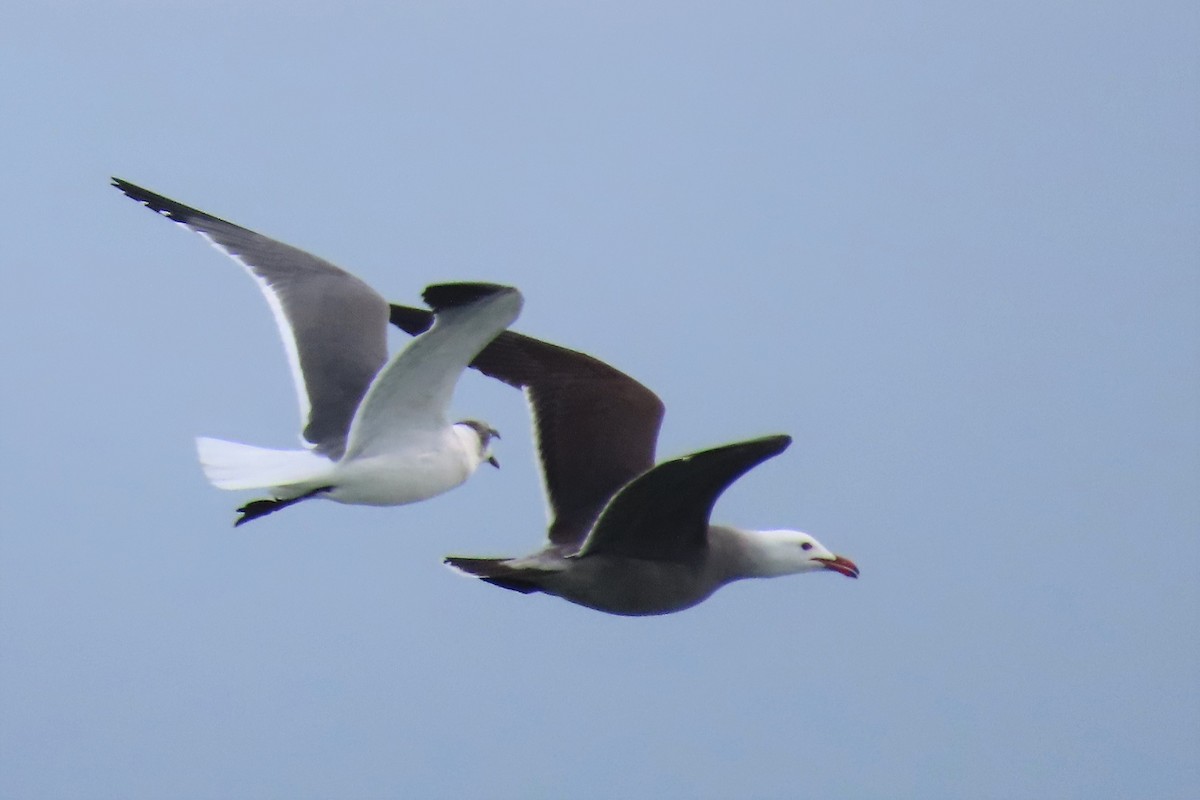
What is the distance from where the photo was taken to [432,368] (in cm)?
572

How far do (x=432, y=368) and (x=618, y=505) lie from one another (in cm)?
92

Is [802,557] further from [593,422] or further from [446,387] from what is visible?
[446,387]

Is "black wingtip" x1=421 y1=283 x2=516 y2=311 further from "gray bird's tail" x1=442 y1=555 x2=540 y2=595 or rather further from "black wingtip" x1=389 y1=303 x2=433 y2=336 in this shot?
"black wingtip" x1=389 y1=303 x2=433 y2=336

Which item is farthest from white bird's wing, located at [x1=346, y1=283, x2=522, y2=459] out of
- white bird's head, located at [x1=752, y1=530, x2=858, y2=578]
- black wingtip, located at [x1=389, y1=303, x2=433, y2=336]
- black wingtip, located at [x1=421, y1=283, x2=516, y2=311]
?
white bird's head, located at [x1=752, y1=530, x2=858, y2=578]

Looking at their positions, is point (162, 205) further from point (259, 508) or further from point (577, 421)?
point (577, 421)

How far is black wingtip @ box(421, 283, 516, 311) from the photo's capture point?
505 centimetres

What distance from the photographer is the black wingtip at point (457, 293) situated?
16.6 ft

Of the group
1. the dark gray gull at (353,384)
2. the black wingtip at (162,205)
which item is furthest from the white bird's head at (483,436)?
the black wingtip at (162,205)

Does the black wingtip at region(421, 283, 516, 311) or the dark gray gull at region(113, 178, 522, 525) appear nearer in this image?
the black wingtip at region(421, 283, 516, 311)

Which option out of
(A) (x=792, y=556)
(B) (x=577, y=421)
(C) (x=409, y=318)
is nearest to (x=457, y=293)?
(B) (x=577, y=421)

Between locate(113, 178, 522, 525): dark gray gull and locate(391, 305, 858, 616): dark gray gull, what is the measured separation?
299 millimetres

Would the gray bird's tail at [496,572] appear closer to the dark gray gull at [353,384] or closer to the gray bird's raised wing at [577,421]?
the gray bird's raised wing at [577,421]

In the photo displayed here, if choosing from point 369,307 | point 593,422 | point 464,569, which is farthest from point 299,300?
point 464,569

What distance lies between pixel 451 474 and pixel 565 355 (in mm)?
568
